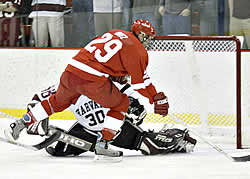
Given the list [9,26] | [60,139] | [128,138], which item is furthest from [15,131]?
[9,26]

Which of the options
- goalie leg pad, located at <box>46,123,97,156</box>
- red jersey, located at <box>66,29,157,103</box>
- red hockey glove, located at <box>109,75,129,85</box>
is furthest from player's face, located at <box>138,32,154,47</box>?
goalie leg pad, located at <box>46,123,97,156</box>

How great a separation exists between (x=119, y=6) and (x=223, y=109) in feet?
4.47

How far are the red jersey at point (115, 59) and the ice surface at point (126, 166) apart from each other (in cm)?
46

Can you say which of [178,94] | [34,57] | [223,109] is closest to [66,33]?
[34,57]

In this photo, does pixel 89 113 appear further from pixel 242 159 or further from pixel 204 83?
pixel 204 83

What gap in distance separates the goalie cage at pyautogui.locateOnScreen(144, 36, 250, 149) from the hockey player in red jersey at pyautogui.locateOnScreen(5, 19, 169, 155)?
1045 millimetres

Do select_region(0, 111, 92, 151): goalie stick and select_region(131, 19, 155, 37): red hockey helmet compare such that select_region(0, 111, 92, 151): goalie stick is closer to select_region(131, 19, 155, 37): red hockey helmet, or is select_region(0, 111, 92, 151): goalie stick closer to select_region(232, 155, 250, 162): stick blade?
select_region(131, 19, 155, 37): red hockey helmet

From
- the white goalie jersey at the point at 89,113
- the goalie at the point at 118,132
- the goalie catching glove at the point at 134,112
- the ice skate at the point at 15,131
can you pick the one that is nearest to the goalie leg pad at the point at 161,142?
the goalie at the point at 118,132

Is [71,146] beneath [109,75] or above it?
beneath

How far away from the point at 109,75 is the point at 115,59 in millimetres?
121

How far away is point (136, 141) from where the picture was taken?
367cm

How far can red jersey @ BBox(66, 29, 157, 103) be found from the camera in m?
3.32

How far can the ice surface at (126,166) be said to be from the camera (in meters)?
2.83

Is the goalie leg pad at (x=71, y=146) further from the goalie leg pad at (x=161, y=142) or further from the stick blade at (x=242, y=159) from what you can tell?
the stick blade at (x=242, y=159)
